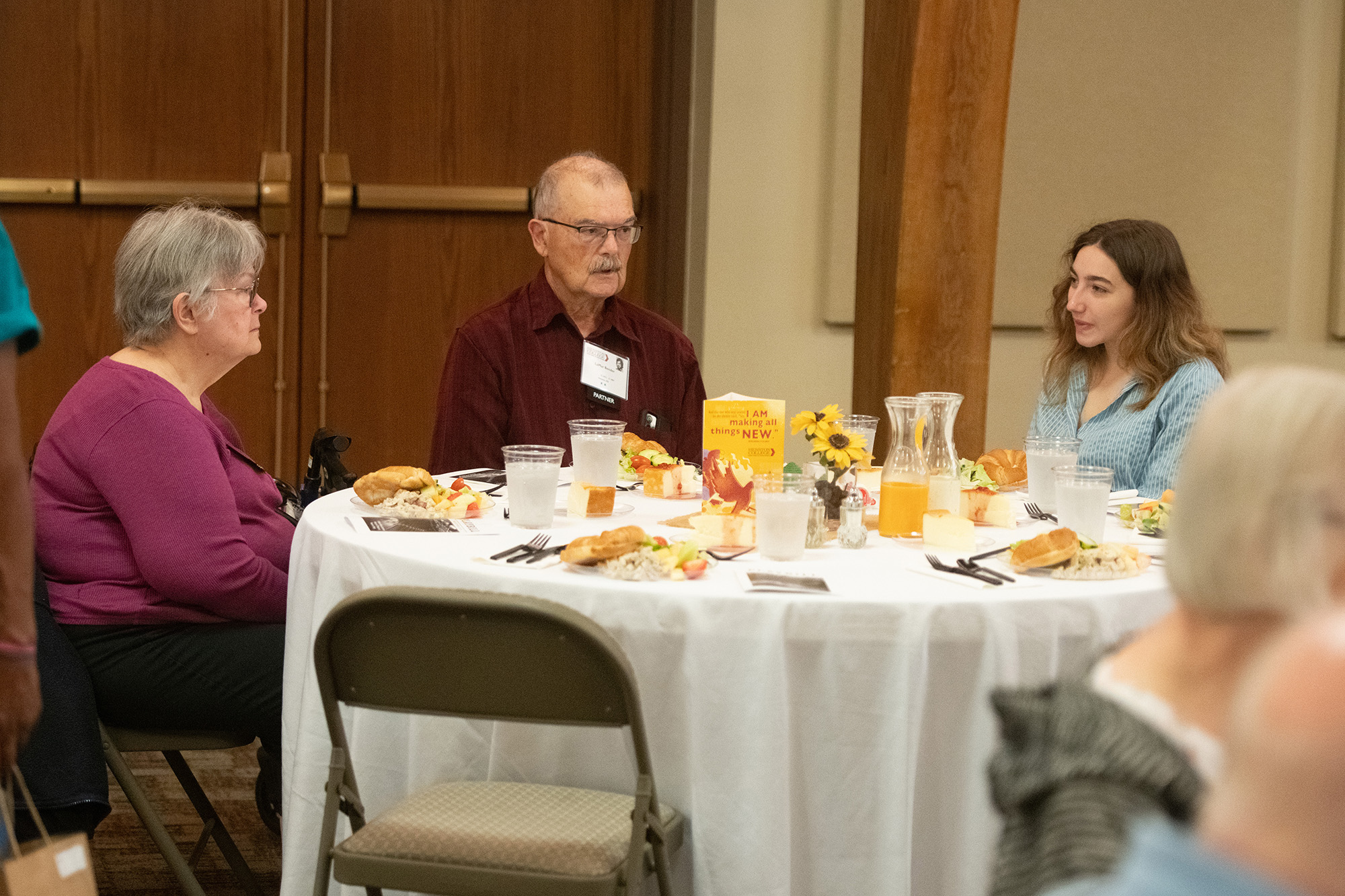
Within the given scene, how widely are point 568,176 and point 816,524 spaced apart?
1.69m

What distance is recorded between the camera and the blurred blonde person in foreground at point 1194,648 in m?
0.88

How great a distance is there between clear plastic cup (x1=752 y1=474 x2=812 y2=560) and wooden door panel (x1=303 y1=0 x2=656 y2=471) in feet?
11.1

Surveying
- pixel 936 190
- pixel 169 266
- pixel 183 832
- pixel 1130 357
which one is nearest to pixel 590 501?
pixel 169 266

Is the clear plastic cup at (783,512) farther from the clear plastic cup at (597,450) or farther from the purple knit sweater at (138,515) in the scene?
the purple knit sweater at (138,515)

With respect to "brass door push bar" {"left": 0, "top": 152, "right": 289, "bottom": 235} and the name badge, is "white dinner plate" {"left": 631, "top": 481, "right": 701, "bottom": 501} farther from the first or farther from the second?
"brass door push bar" {"left": 0, "top": 152, "right": 289, "bottom": 235}

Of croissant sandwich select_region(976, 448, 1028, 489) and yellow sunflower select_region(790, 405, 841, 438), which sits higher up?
yellow sunflower select_region(790, 405, 841, 438)

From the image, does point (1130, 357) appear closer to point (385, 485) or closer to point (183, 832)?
point (385, 485)

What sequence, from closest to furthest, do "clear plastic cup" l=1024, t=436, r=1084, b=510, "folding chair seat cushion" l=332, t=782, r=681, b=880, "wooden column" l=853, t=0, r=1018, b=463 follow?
"folding chair seat cushion" l=332, t=782, r=681, b=880, "clear plastic cup" l=1024, t=436, r=1084, b=510, "wooden column" l=853, t=0, r=1018, b=463

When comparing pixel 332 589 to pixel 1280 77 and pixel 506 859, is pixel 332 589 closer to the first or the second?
pixel 506 859

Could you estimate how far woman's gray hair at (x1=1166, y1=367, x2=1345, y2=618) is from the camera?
0.88 m

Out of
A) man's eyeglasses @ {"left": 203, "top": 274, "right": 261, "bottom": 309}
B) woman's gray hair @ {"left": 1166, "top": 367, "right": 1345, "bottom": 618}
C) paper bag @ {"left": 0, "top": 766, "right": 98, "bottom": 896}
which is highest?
man's eyeglasses @ {"left": 203, "top": 274, "right": 261, "bottom": 309}

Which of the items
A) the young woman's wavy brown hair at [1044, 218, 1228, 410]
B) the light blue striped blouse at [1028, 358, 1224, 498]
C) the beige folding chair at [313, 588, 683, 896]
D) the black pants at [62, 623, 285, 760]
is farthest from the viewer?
the young woman's wavy brown hair at [1044, 218, 1228, 410]

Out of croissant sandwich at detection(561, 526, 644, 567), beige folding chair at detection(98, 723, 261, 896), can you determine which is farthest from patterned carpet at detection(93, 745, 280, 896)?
croissant sandwich at detection(561, 526, 644, 567)

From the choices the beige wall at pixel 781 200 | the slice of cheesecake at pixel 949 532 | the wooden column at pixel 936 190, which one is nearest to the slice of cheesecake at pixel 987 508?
the slice of cheesecake at pixel 949 532
